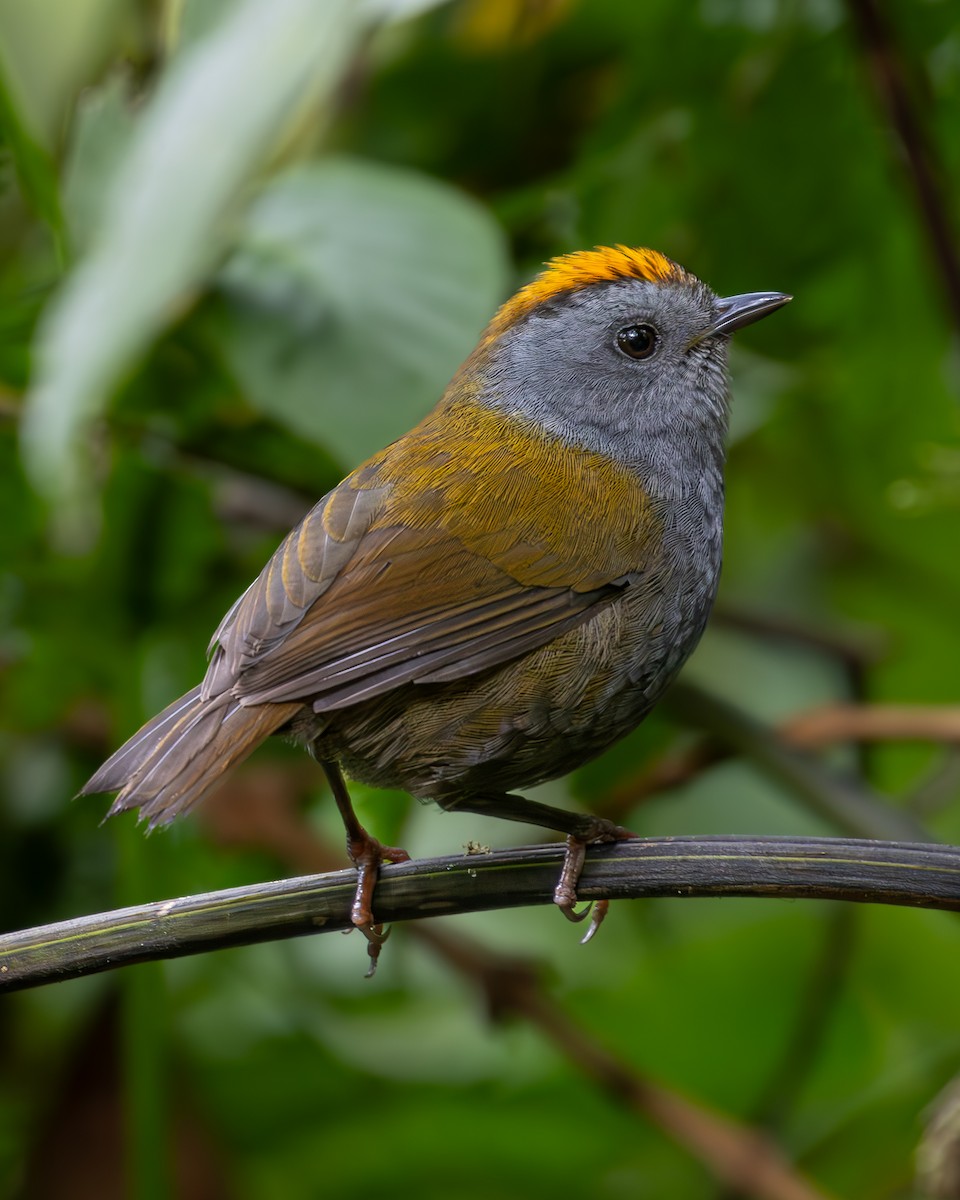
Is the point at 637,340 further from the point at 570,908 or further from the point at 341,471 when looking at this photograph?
the point at 570,908

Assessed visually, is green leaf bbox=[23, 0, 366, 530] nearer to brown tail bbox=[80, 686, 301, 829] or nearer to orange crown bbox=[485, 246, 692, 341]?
brown tail bbox=[80, 686, 301, 829]

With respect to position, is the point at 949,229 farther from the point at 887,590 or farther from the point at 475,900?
the point at 475,900

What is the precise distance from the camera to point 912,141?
10.8 ft

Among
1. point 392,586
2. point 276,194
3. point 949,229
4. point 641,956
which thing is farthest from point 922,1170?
point 276,194

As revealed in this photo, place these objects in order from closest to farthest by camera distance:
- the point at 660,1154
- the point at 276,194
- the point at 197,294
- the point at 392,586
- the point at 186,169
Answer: the point at 186,169
the point at 392,586
the point at 197,294
the point at 276,194
the point at 660,1154

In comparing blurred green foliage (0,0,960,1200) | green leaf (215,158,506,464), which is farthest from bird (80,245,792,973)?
blurred green foliage (0,0,960,1200)

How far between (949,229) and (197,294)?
163 cm

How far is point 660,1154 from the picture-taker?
152 inches

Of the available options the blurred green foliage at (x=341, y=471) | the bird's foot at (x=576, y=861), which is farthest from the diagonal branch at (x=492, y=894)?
the blurred green foliage at (x=341, y=471)

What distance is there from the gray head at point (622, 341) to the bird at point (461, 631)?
0.59 ft

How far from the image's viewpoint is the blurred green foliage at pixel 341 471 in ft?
10.3

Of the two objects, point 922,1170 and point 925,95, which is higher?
point 925,95

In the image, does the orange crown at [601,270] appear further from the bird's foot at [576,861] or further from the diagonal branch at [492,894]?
the diagonal branch at [492,894]

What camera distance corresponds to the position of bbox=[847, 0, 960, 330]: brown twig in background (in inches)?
128
